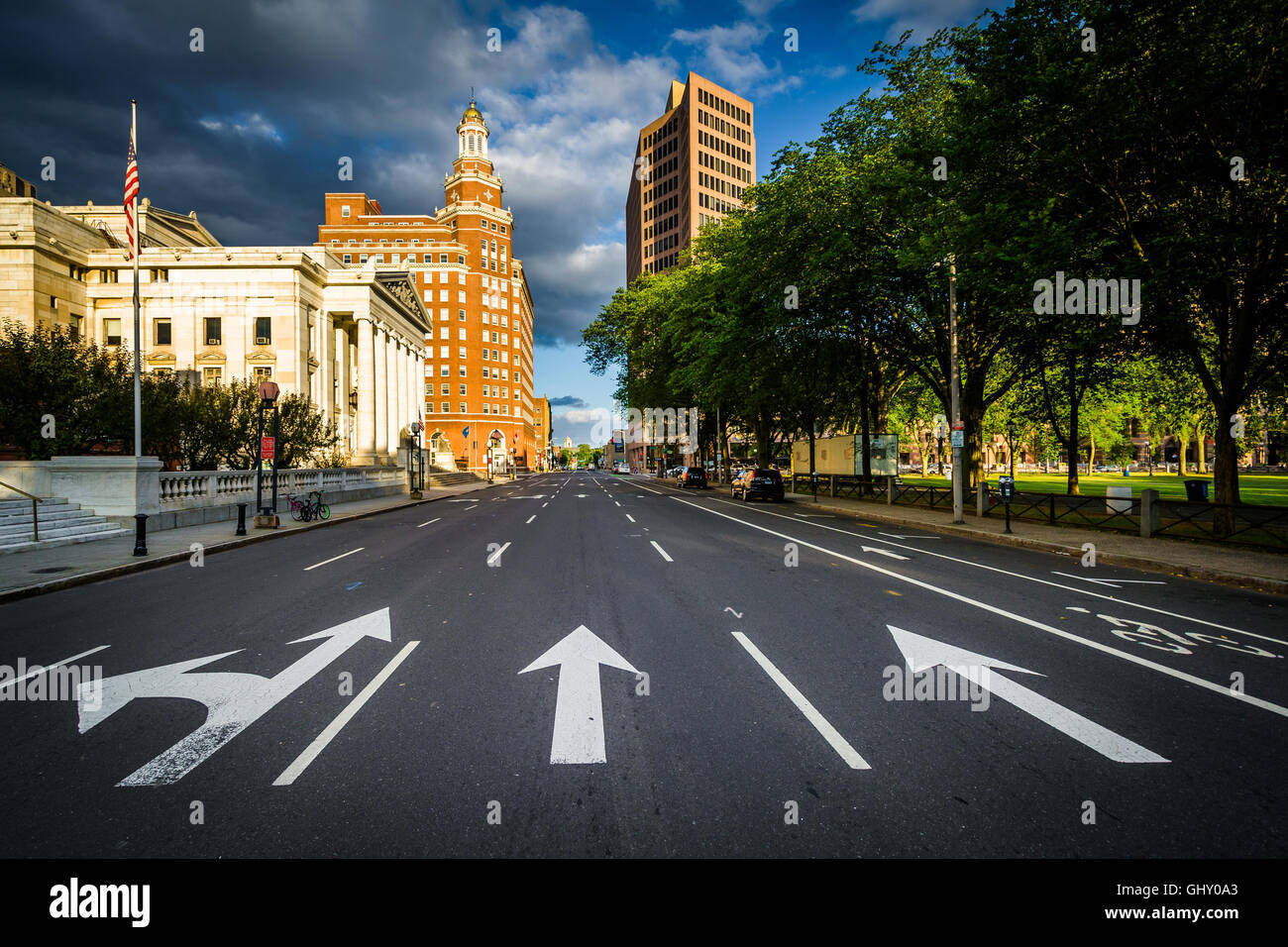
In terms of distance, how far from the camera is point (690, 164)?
95.1m

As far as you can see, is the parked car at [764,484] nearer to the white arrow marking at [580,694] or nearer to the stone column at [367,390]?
the white arrow marking at [580,694]

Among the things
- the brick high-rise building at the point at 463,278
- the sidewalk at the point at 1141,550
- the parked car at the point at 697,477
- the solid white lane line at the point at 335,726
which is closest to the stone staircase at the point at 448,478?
the brick high-rise building at the point at 463,278

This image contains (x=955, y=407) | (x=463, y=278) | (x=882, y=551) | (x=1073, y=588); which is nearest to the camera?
(x=1073, y=588)

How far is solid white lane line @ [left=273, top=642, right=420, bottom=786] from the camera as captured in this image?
354cm

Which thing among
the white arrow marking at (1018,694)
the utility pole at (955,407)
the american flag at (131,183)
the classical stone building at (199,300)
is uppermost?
the classical stone building at (199,300)

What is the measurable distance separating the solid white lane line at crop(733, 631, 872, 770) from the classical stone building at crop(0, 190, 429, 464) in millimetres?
46161

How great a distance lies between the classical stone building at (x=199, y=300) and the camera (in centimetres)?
3944

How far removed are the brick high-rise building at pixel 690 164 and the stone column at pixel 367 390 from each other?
5192cm

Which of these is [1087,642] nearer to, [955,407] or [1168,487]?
[955,407]

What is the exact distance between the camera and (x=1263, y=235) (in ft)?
42.3

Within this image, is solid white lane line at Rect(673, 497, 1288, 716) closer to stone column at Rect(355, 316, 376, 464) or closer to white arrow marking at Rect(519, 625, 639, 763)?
white arrow marking at Rect(519, 625, 639, 763)

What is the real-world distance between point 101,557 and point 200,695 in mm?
10058

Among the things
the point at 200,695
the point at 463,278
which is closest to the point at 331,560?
the point at 200,695

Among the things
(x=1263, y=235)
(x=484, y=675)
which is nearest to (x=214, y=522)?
(x=484, y=675)
